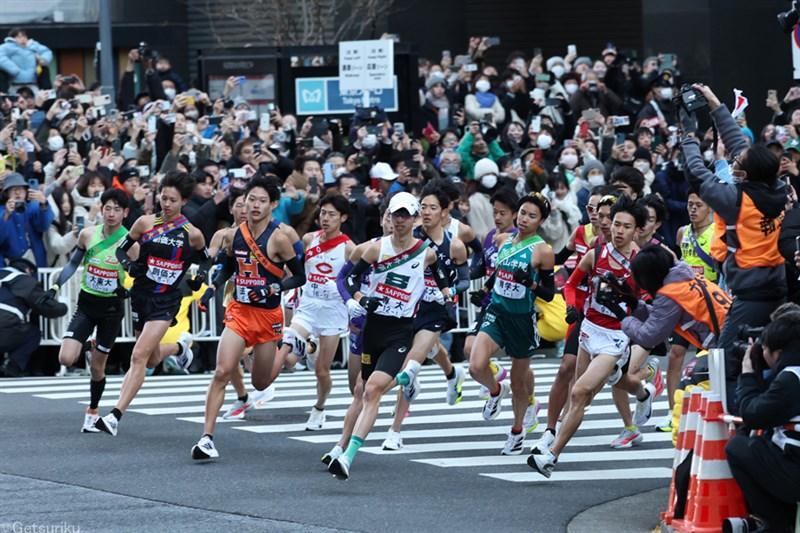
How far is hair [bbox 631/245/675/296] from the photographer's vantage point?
439 inches

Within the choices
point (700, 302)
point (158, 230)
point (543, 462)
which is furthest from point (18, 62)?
point (700, 302)

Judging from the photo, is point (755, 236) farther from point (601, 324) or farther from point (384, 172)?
point (384, 172)

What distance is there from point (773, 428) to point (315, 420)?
611cm

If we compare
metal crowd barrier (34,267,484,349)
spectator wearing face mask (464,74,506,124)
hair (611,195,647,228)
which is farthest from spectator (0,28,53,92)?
hair (611,195,647,228)

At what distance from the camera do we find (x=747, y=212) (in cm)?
1086

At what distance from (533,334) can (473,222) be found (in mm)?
6928

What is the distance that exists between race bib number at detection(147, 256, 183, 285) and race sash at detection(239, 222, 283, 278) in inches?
39.0

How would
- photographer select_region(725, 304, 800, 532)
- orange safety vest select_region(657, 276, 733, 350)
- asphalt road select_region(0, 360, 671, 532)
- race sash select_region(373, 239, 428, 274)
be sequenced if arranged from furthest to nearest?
race sash select_region(373, 239, 428, 274), orange safety vest select_region(657, 276, 733, 350), asphalt road select_region(0, 360, 671, 532), photographer select_region(725, 304, 800, 532)

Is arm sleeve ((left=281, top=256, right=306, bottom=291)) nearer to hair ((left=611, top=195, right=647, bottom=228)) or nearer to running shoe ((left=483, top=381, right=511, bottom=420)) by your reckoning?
running shoe ((left=483, top=381, right=511, bottom=420))

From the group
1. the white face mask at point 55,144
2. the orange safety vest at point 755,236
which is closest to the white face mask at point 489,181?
the white face mask at point 55,144

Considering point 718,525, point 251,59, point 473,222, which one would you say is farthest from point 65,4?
point 718,525

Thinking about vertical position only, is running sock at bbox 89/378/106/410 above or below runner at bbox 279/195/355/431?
below

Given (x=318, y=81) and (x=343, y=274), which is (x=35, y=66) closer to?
(x=318, y=81)

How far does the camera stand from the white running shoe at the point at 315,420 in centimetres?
1490
